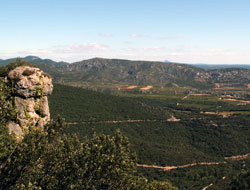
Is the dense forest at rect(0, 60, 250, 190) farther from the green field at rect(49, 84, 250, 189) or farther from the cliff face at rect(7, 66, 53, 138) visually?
the cliff face at rect(7, 66, 53, 138)

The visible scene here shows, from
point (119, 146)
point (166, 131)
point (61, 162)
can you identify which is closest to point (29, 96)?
point (61, 162)

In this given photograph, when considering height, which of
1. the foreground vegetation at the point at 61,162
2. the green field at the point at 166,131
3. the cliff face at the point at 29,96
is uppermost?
the cliff face at the point at 29,96

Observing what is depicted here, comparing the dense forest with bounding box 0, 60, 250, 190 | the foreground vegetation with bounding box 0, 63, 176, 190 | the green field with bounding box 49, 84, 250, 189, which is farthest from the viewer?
the green field with bounding box 49, 84, 250, 189

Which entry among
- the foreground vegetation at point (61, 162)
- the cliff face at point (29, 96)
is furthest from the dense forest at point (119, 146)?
the cliff face at point (29, 96)

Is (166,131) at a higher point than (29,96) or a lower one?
lower


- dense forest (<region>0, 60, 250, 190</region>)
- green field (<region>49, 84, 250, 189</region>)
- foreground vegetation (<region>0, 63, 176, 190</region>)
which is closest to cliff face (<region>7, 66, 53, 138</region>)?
dense forest (<region>0, 60, 250, 190</region>)

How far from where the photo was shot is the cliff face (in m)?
28.8

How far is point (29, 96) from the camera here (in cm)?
3084

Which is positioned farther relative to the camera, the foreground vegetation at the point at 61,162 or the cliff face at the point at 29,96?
the cliff face at the point at 29,96

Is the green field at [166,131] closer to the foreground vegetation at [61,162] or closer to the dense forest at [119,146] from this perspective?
the dense forest at [119,146]

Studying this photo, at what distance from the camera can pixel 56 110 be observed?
388 feet

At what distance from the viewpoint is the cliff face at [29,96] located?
1132 inches

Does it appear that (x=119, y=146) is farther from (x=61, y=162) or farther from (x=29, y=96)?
(x=29, y=96)

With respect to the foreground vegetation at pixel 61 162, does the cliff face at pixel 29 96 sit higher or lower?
higher
